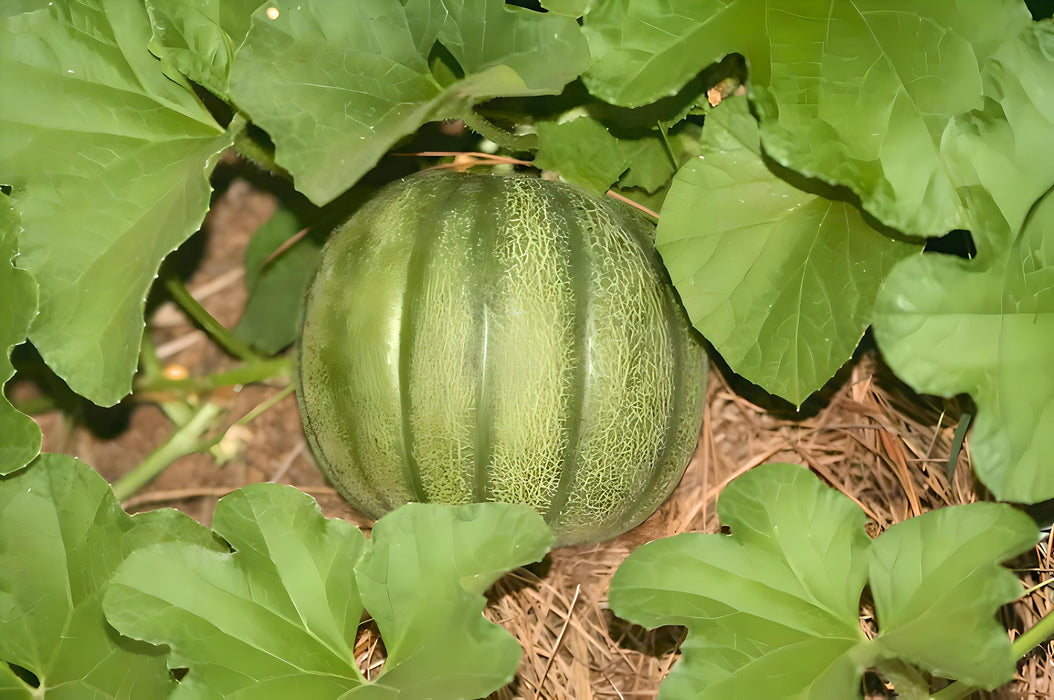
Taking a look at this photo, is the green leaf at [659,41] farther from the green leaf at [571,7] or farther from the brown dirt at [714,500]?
the brown dirt at [714,500]

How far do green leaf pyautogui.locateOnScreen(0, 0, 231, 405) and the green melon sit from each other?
0.66 feet

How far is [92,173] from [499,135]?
0.48m

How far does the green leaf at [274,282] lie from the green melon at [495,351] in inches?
11.9

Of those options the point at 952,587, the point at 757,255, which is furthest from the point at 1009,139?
the point at 952,587

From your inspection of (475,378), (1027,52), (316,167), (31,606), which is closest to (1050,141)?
(1027,52)

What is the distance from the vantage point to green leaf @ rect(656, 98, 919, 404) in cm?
111

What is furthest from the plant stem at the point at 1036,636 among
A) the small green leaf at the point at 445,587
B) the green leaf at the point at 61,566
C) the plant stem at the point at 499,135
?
the green leaf at the point at 61,566

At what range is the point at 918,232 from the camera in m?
1.03

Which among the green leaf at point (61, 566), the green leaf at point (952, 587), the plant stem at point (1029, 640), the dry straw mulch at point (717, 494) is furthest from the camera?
the dry straw mulch at point (717, 494)

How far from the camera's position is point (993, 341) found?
975 mm

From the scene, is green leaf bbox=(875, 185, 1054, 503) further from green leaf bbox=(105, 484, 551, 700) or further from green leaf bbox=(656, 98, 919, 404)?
green leaf bbox=(105, 484, 551, 700)

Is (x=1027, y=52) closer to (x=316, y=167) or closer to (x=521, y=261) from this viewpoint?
(x=521, y=261)

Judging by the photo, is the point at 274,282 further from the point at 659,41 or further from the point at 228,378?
the point at 659,41

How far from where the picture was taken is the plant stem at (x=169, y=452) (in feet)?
4.76
